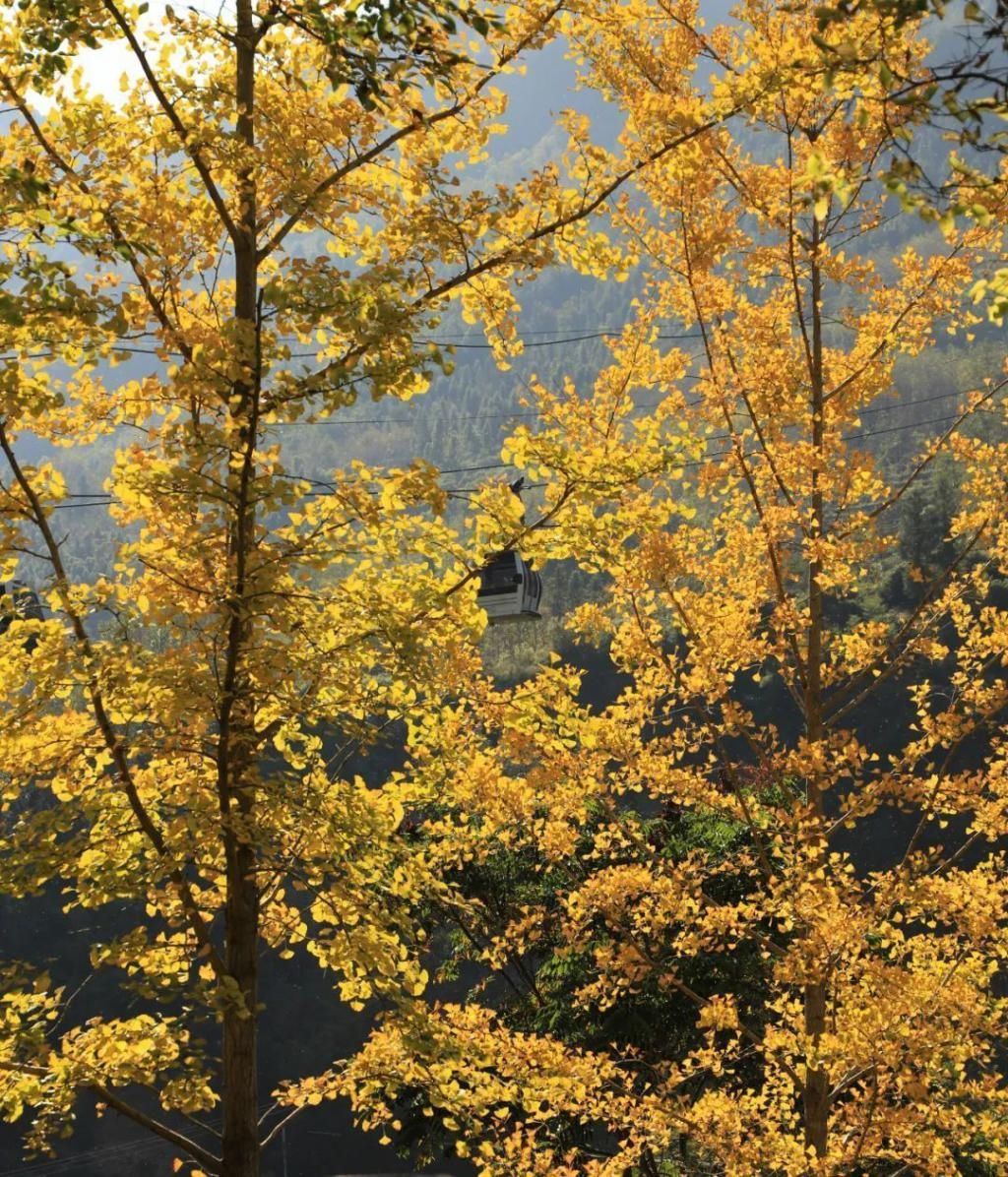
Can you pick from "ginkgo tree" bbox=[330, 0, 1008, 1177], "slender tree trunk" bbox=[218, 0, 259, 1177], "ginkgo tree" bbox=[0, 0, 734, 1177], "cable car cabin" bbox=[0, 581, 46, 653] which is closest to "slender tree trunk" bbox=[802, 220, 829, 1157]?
"ginkgo tree" bbox=[330, 0, 1008, 1177]

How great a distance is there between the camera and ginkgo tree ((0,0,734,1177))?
3537 millimetres

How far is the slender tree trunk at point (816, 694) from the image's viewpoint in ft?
20.0

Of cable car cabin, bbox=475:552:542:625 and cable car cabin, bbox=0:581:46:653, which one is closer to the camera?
cable car cabin, bbox=0:581:46:653

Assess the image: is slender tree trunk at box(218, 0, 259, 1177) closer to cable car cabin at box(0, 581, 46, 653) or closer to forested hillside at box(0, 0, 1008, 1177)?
forested hillside at box(0, 0, 1008, 1177)

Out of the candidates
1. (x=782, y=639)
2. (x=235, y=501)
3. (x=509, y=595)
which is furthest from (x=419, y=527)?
(x=509, y=595)

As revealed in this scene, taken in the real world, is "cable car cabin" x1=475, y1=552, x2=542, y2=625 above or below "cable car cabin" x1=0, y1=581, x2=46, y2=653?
above

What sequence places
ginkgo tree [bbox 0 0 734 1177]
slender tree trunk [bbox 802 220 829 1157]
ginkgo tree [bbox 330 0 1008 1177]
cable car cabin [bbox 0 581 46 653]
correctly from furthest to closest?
slender tree trunk [bbox 802 220 829 1157], ginkgo tree [bbox 330 0 1008 1177], cable car cabin [bbox 0 581 46 653], ginkgo tree [bbox 0 0 734 1177]

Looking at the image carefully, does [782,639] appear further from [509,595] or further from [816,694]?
[509,595]

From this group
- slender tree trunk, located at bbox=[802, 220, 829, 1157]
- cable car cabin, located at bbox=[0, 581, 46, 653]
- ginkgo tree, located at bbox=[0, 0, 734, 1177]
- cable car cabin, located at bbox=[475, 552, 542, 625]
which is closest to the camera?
ginkgo tree, located at bbox=[0, 0, 734, 1177]

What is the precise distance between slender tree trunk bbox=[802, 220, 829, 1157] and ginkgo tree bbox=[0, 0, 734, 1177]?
193 centimetres

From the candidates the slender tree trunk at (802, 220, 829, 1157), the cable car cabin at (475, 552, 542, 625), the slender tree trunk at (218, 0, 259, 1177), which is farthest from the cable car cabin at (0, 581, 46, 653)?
the cable car cabin at (475, 552, 542, 625)

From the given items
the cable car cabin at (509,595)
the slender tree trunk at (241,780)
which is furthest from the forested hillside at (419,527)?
the cable car cabin at (509,595)

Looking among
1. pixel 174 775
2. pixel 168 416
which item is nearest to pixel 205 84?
pixel 168 416

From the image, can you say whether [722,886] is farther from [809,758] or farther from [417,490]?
[417,490]
